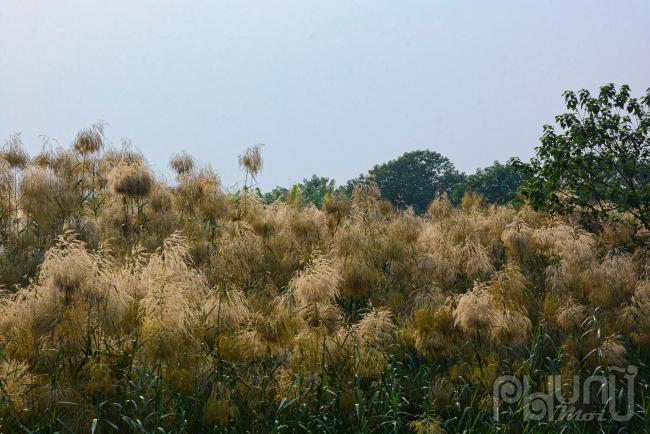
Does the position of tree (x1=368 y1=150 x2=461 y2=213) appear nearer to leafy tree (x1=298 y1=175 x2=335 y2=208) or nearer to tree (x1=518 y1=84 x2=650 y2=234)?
leafy tree (x1=298 y1=175 x2=335 y2=208)

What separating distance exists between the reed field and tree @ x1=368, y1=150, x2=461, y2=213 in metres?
45.6

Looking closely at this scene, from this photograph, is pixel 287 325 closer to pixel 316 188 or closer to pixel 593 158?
pixel 593 158

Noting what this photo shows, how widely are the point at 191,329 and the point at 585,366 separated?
5679 millimetres

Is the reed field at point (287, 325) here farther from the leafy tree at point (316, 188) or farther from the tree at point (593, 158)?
the leafy tree at point (316, 188)

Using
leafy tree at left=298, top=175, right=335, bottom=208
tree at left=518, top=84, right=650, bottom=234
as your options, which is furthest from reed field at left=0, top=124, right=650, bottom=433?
leafy tree at left=298, top=175, right=335, bottom=208

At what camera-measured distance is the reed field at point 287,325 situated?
7.62 m

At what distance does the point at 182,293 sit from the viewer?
8398mm

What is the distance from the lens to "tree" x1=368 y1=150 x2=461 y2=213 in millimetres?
59688

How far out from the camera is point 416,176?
61.1 m

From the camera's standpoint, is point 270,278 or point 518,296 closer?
point 518,296

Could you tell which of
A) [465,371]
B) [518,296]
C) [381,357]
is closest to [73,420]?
[381,357]

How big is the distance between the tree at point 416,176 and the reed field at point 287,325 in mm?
45638

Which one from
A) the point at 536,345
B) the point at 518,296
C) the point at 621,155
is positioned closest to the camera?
the point at 536,345

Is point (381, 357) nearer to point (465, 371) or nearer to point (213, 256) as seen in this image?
point (465, 371)
